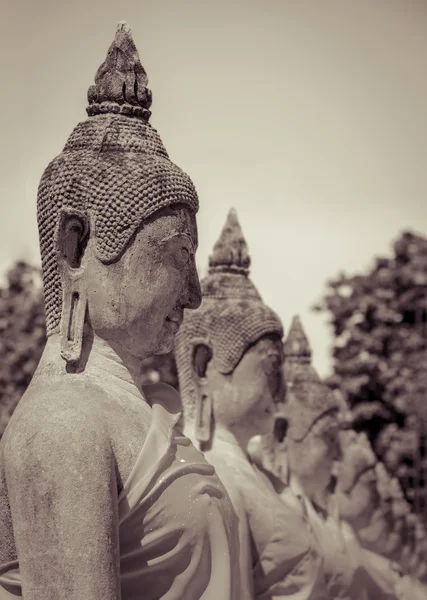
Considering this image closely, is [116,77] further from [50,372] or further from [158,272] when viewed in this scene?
[50,372]

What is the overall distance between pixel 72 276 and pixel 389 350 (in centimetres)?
2234

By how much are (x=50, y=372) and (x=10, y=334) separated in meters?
18.0

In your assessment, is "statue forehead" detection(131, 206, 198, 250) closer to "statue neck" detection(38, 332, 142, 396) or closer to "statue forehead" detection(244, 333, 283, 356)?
"statue neck" detection(38, 332, 142, 396)

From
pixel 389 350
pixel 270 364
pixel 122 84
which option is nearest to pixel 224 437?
pixel 270 364

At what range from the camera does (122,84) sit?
582 cm

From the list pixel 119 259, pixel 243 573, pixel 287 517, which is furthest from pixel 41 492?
pixel 287 517

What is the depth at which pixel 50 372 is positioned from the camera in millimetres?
5434

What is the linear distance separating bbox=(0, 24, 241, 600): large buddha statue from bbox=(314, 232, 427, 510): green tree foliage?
20716 millimetres

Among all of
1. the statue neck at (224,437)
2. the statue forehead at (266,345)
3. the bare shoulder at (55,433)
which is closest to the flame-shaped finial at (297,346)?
the statue forehead at (266,345)

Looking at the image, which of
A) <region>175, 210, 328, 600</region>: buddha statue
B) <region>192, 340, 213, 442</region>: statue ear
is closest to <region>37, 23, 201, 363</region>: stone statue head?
<region>175, 210, 328, 600</region>: buddha statue

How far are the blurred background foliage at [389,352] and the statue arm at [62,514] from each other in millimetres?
19218

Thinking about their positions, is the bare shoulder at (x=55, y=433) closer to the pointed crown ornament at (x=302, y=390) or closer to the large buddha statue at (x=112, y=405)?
the large buddha statue at (x=112, y=405)

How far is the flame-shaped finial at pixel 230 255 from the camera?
9.57 m

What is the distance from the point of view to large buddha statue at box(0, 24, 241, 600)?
4918mm
